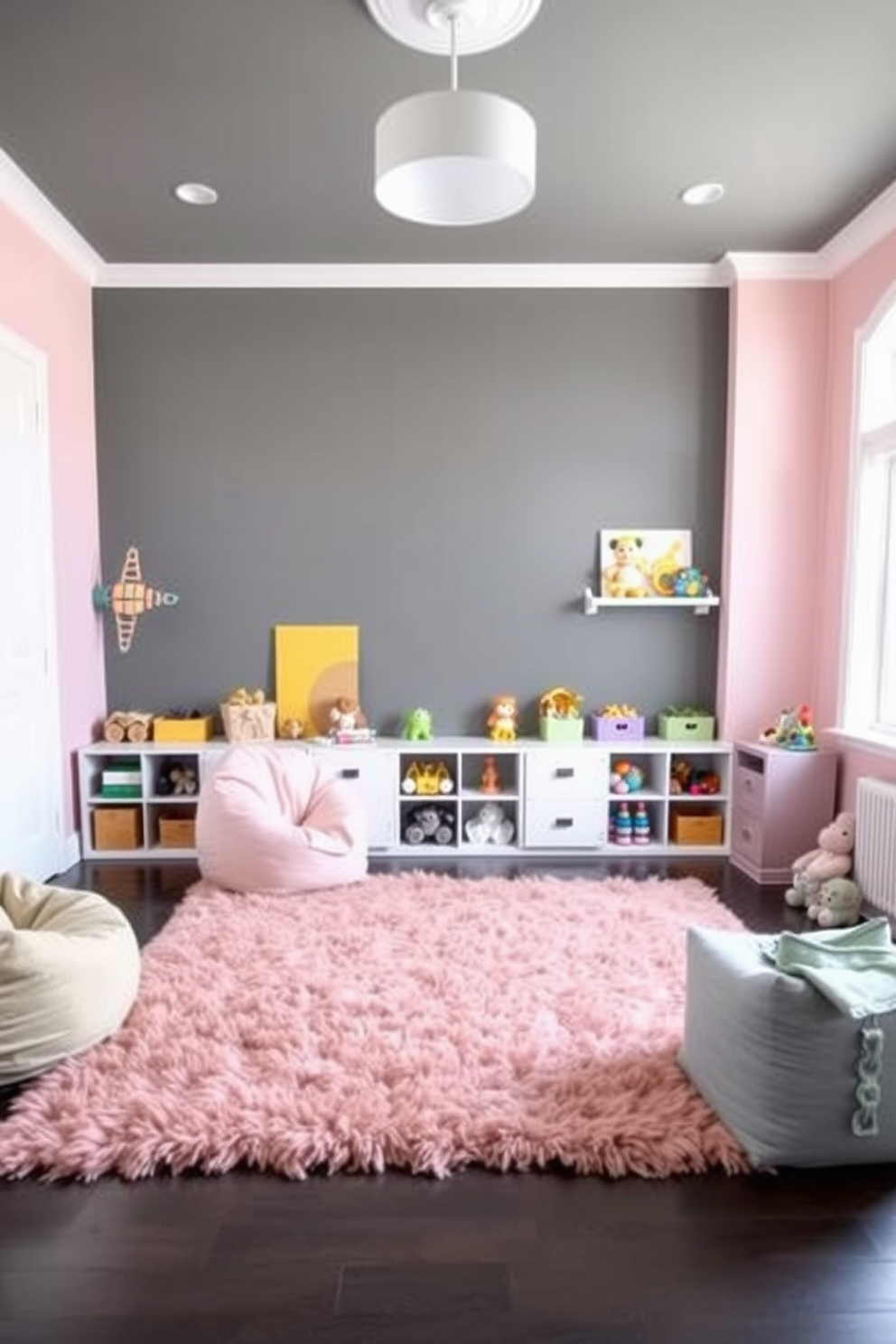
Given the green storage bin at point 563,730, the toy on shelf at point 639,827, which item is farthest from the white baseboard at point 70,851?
the toy on shelf at point 639,827

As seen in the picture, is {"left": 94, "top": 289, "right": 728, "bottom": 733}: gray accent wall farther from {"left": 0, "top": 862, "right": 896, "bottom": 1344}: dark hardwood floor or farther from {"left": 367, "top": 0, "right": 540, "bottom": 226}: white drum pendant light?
{"left": 0, "top": 862, "right": 896, "bottom": 1344}: dark hardwood floor

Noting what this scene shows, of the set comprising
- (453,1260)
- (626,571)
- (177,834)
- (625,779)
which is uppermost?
(626,571)

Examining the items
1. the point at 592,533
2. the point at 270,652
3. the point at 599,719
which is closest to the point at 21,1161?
the point at 270,652

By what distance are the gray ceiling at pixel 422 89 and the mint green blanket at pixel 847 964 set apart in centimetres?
251

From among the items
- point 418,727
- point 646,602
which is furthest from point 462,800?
point 646,602

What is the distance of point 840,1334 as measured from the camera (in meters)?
1.26

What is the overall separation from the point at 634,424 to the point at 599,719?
5.01ft

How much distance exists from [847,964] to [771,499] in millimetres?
2577

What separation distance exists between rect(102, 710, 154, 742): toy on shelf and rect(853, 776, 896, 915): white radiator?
129 inches

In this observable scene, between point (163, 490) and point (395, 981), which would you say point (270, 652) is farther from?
point (395, 981)

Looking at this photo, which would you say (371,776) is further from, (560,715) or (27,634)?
(27,634)

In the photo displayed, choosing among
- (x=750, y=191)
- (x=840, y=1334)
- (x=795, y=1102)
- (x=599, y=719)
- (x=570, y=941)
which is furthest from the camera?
(x=599, y=719)

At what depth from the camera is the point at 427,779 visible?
370 cm

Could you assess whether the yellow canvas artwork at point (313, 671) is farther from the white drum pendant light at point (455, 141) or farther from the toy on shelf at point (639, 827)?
the white drum pendant light at point (455, 141)
